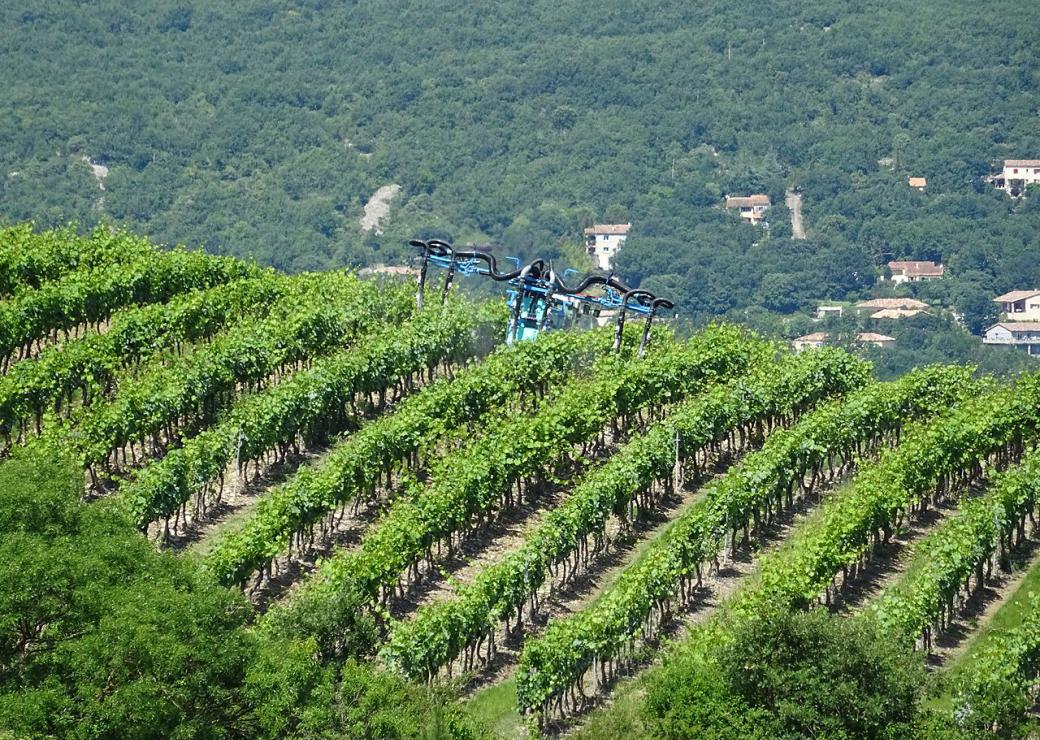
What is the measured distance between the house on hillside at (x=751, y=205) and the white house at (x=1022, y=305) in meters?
31.7

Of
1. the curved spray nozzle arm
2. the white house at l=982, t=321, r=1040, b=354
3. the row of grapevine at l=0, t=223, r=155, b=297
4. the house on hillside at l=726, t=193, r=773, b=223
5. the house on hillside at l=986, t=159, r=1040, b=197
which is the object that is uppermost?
the row of grapevine at l=0, t=223, r=155, b=297

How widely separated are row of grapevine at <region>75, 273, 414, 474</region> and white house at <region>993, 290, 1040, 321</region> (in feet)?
291

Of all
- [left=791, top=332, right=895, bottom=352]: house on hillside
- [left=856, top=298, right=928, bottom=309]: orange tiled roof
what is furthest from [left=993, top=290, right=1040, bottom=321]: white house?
[left=791, top=332, right=895, bottom=352]: house on hillside

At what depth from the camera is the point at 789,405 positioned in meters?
46.0

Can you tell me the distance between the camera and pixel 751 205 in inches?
6422

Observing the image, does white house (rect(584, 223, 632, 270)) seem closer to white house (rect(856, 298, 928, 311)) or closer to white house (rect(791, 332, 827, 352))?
white house (rect(856, 298, 928, 311))

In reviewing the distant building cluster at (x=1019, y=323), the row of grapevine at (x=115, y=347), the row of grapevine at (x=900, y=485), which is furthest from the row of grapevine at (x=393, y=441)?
the distant building cluster at (x=1019, y=323)

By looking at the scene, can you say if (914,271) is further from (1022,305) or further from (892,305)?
(892,305)

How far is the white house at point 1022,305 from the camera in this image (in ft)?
434

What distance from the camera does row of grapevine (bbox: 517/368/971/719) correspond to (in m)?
33.0

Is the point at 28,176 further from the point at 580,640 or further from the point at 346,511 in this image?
the point at 580,640

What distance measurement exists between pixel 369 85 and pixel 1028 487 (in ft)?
512

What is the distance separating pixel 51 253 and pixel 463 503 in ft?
59.6

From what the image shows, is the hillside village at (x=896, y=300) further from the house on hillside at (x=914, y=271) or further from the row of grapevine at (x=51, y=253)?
the row of grapevine at (x=51, y=253)
